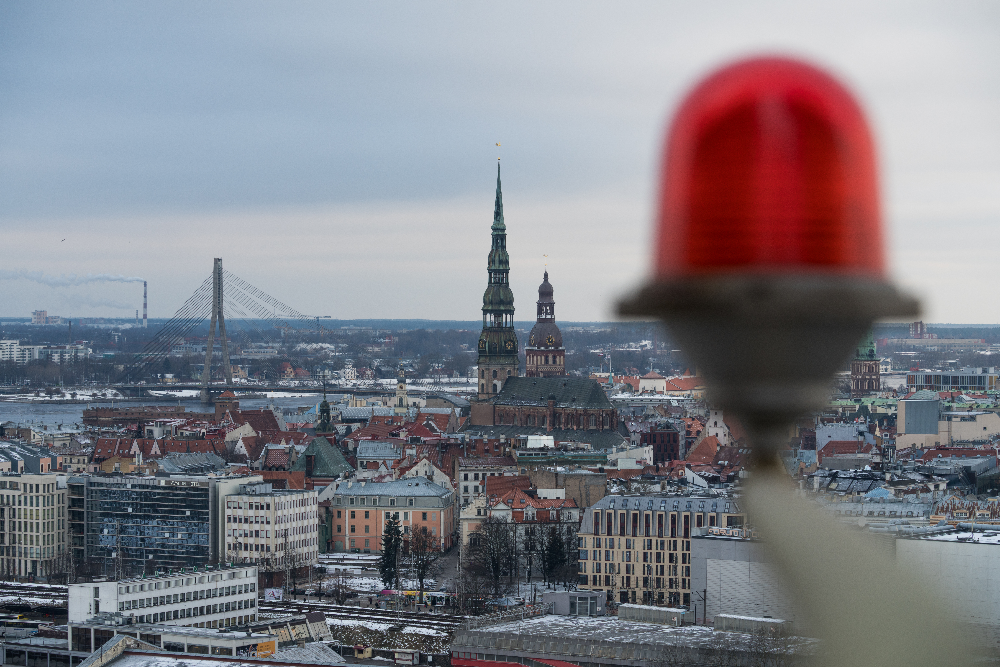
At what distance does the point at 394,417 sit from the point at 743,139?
60.8 metres

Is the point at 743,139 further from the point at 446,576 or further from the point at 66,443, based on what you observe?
the point at 66,443

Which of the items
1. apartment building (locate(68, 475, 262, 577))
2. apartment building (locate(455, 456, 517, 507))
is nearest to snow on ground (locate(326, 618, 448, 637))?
apartment building (locate(68, 475, 262, 577))

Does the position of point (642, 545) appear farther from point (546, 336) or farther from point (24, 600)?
point (546, 336)

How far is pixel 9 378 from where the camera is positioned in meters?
111

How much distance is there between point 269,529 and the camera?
1281 inches

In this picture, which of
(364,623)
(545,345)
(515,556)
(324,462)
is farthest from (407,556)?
(545,345)

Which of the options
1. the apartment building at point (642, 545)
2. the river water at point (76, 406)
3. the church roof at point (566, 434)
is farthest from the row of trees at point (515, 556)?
the river water at point (76, 406)

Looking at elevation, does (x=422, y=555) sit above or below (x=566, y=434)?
below

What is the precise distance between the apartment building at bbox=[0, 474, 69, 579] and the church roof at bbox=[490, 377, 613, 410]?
2034cm

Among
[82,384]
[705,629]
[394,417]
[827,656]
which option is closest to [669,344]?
[827,656]

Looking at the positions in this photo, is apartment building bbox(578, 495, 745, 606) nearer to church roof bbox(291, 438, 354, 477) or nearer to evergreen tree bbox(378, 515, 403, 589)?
evergreen tree bbox(378, 515, 403, 589)

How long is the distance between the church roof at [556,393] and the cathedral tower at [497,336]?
2794 millimetres

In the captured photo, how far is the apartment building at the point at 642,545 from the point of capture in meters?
28.1

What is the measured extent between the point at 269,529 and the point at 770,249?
31.4 metres
